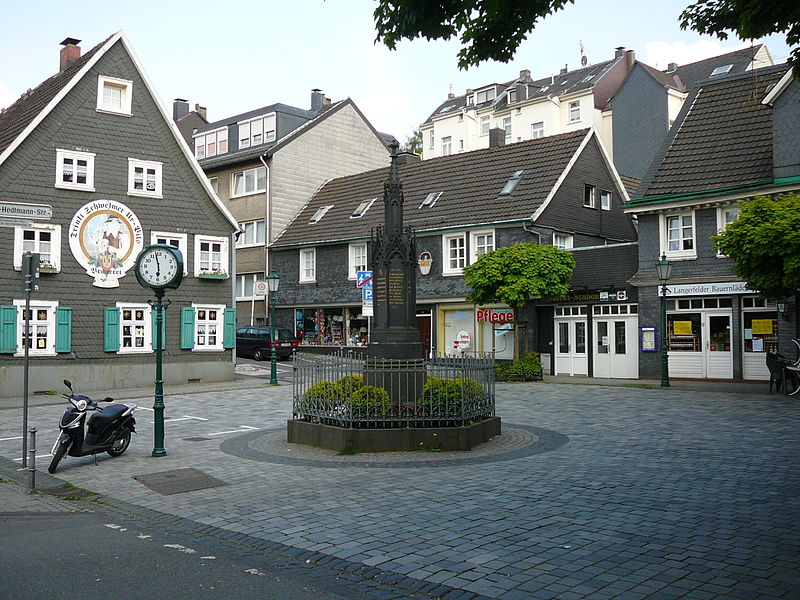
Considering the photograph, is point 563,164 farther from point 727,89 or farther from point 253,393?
point 253,393

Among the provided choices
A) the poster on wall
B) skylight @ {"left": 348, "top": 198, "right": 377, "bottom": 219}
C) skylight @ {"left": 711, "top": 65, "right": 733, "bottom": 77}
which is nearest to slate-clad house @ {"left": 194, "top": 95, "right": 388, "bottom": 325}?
skylight @ {"left": 348, "top": 198, "right": 377, "bottom": 219}

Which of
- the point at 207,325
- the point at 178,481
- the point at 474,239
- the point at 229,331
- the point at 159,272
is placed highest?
the point at 474,239

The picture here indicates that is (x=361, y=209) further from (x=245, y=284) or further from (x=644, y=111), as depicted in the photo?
(x=644, y=111)

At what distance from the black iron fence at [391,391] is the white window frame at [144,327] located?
15.0 metres

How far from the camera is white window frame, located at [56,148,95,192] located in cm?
2480

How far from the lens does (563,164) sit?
3142cm

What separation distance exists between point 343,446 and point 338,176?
3354 centimetres

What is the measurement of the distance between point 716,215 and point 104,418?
20155mm

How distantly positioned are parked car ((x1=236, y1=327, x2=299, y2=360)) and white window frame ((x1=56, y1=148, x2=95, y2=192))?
1313cm

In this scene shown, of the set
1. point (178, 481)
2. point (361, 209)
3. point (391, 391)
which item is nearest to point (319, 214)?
point (361, 209)

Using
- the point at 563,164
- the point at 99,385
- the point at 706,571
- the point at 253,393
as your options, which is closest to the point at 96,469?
the point at 706,571

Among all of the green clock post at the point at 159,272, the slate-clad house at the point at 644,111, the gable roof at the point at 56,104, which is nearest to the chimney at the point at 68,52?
the gable roof at the point at 56,104

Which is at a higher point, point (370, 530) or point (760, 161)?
point (760, 161)

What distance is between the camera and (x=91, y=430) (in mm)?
11438
